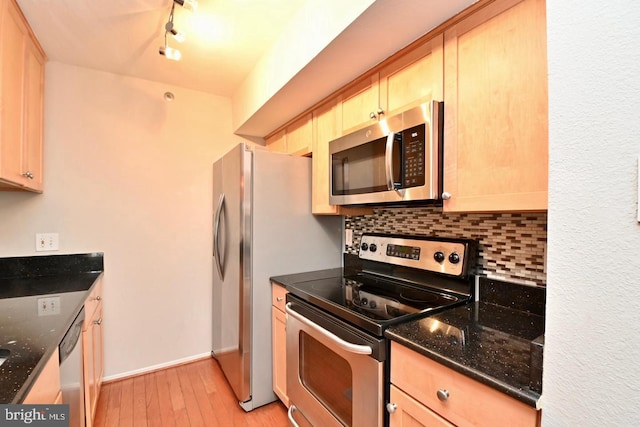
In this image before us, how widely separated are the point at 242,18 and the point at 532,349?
1.94 metres

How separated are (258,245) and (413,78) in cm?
128

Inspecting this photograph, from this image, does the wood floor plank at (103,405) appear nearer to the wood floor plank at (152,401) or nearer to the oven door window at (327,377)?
the wood floor plank at (152,401)

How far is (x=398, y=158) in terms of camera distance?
4.30ft

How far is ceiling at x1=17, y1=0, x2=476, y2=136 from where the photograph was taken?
1201 mm

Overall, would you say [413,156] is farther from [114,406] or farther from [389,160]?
[114,406]

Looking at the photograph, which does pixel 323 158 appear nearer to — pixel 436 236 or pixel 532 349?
pixel 436 236

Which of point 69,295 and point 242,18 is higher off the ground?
point 242,18

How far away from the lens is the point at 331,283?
1760 millimetres

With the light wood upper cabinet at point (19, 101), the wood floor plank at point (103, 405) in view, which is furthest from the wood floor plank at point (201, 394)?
the light wood upper cabinet at point (19, 101)

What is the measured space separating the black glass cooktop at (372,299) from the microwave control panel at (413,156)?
54 centimetres

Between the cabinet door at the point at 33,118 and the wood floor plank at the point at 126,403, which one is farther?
the wood floor plank at the point at 126,403

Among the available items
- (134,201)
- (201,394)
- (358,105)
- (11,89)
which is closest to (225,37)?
(358,105)

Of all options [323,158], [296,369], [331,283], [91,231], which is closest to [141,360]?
[91,231]

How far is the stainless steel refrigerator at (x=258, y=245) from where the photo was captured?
1858mm
